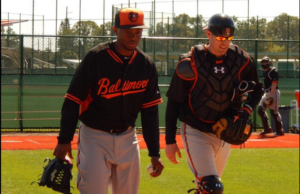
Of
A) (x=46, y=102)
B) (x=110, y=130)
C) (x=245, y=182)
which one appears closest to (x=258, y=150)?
(x=245, y=182)

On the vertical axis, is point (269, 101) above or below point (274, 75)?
below

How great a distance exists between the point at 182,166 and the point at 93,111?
657cm

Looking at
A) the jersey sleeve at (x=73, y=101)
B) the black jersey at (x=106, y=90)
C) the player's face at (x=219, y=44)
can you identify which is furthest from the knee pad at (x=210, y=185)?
the jersey sleeve at (x=73, y=101)

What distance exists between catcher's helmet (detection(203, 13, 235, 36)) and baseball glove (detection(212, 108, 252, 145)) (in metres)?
0.82

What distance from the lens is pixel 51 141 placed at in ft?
52.4

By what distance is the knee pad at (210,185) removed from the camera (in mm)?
5500

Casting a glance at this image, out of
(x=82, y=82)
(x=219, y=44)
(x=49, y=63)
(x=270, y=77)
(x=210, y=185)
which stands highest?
(x=219, y=44)

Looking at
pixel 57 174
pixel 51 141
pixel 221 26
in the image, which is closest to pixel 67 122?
pixel 57 174

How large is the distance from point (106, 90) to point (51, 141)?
11126 millimetres

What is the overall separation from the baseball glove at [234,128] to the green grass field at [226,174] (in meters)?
3.11

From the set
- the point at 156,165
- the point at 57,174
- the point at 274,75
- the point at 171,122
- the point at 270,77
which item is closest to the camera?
the point at 57,174

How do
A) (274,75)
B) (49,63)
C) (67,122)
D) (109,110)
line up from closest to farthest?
(67,122) < (109,110) < (274,75) < (49,63)

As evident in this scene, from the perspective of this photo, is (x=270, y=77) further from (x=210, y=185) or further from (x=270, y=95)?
(x=210, y=185)

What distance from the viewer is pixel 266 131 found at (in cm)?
1811
